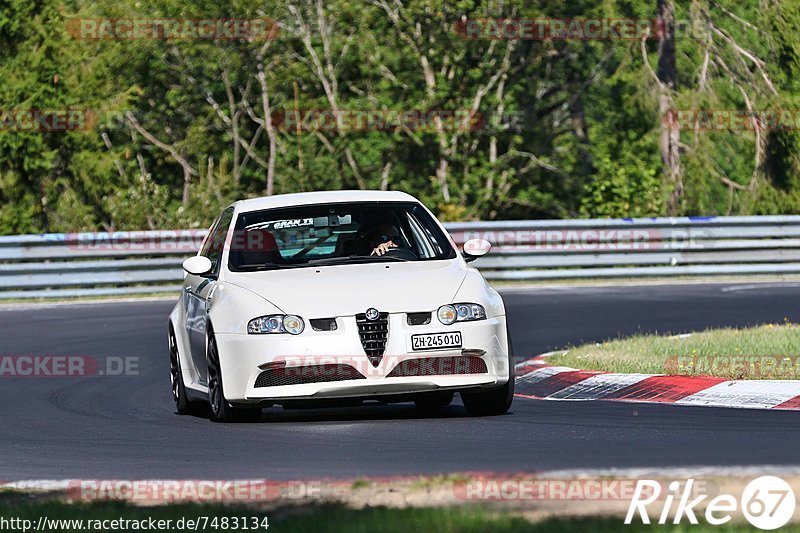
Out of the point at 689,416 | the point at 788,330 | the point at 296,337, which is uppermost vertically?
the point at 296,337

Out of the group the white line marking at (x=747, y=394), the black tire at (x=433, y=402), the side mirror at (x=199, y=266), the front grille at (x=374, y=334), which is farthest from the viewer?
the black tire at (x=433, y=402)

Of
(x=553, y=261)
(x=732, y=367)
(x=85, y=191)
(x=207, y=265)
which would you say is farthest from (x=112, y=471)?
(x=85, y=191)

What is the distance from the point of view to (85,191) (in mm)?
30969

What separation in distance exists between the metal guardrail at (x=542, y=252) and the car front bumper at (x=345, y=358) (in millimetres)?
14195

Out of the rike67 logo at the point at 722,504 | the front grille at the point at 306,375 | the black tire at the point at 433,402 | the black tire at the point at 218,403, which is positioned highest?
the rike67 logo at the point at 722,504

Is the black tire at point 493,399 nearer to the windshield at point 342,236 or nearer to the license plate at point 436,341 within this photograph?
the license plate at point 436,341

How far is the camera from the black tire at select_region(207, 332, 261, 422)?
10.8 meters

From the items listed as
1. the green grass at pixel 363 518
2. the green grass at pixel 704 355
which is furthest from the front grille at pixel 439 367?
the green grass at pixel 363 518

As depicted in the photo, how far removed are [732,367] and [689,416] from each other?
2273 millimetres

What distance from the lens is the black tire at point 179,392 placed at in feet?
39.0

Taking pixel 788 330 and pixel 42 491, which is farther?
pixel 788 330

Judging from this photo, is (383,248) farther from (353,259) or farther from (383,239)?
(353,259)

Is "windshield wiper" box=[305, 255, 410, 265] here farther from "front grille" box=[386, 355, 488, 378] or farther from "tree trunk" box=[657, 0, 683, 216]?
"tree trunk" box=[657, 0, 683, 216]

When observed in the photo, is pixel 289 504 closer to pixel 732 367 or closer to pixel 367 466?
pixel 367 466
